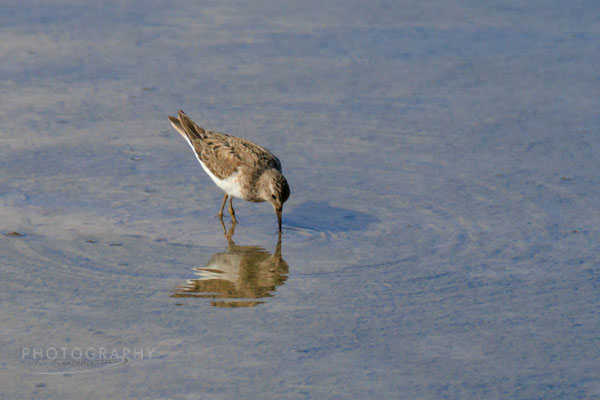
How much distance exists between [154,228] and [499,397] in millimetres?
3373

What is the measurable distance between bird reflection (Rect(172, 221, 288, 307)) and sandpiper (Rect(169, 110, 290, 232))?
18.9 inches

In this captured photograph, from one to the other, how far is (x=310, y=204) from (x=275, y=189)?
24.1 inches

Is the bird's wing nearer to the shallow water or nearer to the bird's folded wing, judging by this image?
the bird's folded wing

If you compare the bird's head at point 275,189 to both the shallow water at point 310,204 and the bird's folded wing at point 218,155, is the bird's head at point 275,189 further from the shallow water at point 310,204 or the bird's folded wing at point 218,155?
the bird's folded wing at point 218,155

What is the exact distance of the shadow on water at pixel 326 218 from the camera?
789cm

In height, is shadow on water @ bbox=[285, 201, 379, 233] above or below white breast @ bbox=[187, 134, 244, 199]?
below

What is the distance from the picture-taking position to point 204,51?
11.6 m

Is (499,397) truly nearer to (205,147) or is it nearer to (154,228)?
(154,228)

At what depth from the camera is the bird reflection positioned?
6559 mm

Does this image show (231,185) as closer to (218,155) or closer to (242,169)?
(242,169)

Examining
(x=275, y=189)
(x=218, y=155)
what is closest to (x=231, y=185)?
(x=218, y=155)

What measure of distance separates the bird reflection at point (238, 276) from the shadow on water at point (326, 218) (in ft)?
1.37

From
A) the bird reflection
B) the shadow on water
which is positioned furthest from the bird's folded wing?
the bird reflection

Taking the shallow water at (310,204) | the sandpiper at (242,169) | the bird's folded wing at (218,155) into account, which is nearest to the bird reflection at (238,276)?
the shallow water at (310,204)
